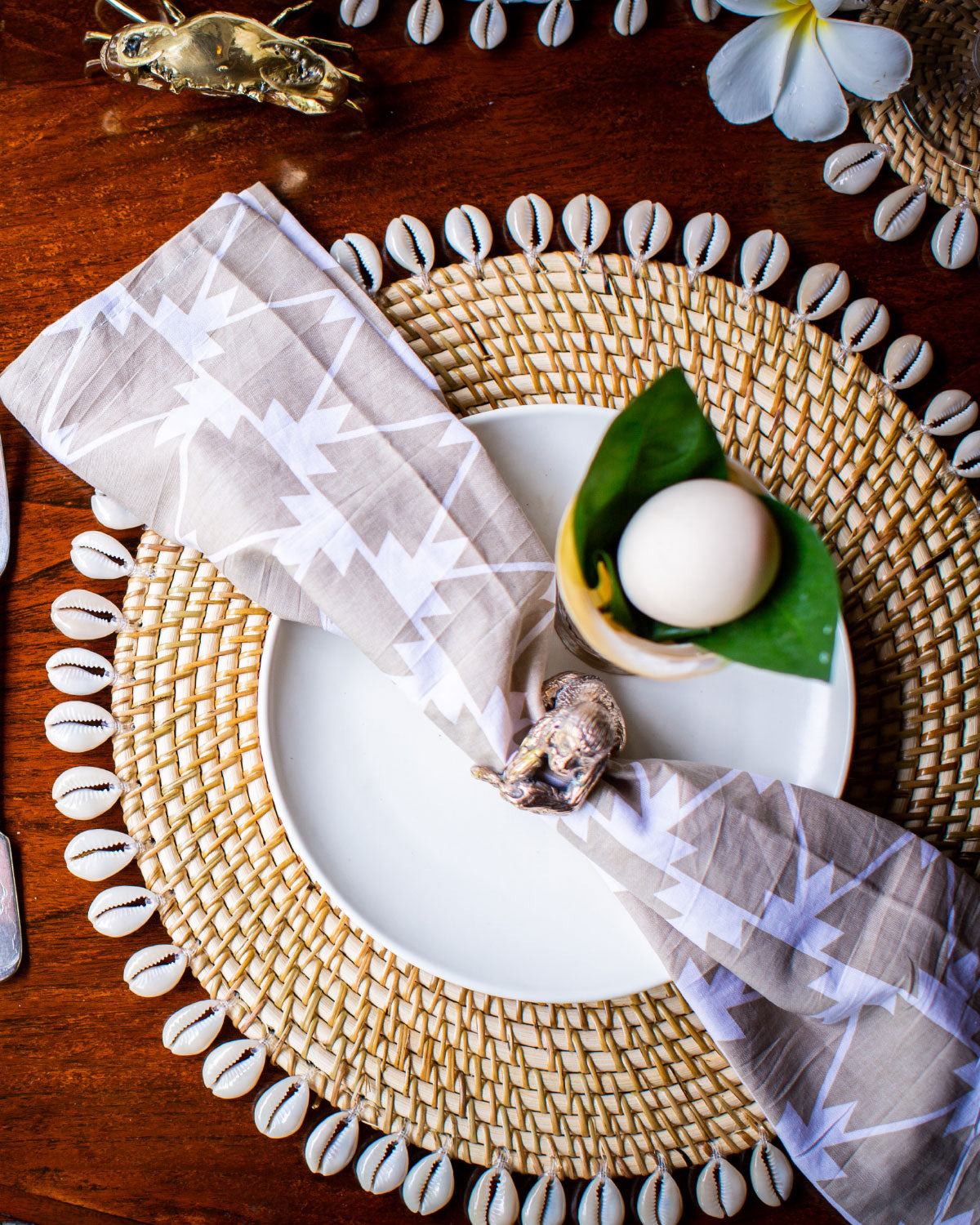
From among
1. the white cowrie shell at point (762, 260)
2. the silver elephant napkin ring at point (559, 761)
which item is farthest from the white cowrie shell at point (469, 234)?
the silver elephant napkin ring at point (559, 761)

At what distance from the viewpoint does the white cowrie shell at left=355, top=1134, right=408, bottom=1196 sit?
14.1 inches

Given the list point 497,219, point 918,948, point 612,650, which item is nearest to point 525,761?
point 612,650

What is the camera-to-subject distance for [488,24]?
405mm

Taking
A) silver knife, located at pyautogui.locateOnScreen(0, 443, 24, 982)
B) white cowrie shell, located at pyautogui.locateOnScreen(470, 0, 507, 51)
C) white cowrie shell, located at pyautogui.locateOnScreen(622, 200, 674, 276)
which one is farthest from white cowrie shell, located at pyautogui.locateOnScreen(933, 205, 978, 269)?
silver knife, located at pyautogui.locateOnScreen(0, 443, 24, 982)

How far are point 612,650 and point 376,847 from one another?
143 mm

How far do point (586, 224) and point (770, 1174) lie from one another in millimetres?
427

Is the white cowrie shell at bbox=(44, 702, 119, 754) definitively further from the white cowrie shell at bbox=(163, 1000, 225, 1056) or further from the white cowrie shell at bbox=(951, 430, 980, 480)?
the white cowrie shell at bbox=(951, 430, 980, 480)

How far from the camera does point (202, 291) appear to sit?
342 millimetres

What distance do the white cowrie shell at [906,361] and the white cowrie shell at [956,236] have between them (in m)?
0.04

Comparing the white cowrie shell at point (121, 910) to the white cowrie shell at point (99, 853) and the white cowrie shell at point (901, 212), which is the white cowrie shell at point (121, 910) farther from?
the white cowrie shell at point (901, 212)

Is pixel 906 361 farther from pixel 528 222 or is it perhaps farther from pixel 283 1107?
pixel 283 1107

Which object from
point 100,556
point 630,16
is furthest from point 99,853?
point 630,16

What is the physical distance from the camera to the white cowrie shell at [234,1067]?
1.19 feet

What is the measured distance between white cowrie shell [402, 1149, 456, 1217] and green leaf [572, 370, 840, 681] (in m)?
0.26
